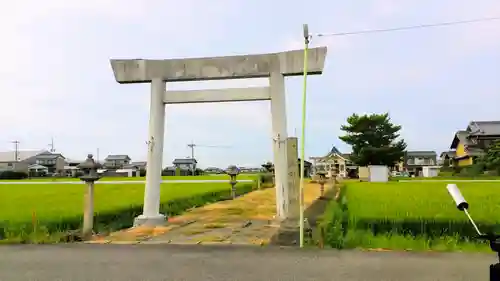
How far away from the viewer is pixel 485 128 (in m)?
44.8

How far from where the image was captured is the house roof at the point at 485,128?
145 ft

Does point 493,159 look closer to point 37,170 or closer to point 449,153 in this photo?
point 449,153

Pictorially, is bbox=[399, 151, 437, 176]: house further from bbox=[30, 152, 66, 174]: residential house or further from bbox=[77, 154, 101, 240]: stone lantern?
bbox=[77, 154, 101, 240]: stone lantern

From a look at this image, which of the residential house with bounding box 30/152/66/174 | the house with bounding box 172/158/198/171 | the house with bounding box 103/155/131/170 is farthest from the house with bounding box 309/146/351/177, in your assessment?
the residential house with bounding box 30/152/66/174

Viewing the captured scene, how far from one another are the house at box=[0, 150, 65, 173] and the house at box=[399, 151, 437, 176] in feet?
151

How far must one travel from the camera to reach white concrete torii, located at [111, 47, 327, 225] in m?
11.0

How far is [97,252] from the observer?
7465mm

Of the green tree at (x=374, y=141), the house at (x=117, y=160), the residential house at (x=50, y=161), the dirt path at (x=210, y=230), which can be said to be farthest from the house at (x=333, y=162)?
the dirt path at (x=210, y=230)

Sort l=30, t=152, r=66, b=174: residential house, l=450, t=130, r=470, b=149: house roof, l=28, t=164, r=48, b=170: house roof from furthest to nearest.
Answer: l=30, t=152, r=66, b=174: residential house → l=28, t=164, r=48, b=170: house roof → l=450, t=130, r=470, b=149: house roof

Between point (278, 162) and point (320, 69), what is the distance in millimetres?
2390

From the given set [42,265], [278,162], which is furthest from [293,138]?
[42,265]

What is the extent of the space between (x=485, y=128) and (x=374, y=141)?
12608 millimetres

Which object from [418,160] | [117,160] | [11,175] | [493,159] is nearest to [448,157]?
[418,160]

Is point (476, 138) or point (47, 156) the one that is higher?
point (476, 138)
